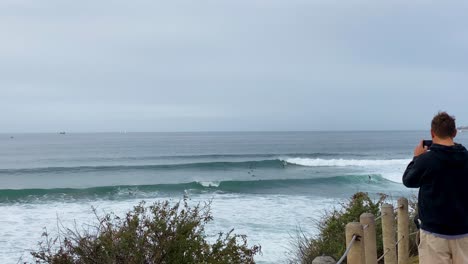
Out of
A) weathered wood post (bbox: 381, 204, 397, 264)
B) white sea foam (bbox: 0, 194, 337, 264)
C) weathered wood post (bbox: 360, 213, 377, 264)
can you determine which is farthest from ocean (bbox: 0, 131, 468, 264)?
weathered wood post (bbox: 360, 213, 377, 264)

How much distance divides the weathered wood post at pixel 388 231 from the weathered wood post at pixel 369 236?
109 centimetres

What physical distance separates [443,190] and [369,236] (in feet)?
3.08

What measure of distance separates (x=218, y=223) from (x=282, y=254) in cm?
412

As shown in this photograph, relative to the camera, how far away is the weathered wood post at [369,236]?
400 cm

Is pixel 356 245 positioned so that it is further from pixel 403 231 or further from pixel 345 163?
pixel 345 163

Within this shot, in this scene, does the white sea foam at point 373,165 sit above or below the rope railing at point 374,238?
below

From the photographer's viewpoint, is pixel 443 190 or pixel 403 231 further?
pixel 403 231

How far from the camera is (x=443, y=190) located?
10.9ft

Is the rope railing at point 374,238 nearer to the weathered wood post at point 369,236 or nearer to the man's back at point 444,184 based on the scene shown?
the weathered wood post at point 369,236

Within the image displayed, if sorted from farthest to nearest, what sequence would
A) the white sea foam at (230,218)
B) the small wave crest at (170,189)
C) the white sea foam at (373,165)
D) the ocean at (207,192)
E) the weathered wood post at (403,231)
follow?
the white sea foam at (373,165) → the small wave crest at (170,189) → the ocean at (207,192) → the white sea foam at (230,218) → the weathered wood post at (403,231)

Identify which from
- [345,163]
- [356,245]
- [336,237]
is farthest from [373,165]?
[356,245]

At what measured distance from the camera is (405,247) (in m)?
5.84

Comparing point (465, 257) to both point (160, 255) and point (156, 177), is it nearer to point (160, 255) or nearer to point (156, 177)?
point (160, 255)

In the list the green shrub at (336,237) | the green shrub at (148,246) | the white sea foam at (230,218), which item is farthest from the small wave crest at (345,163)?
the green shrub at (148,246)
